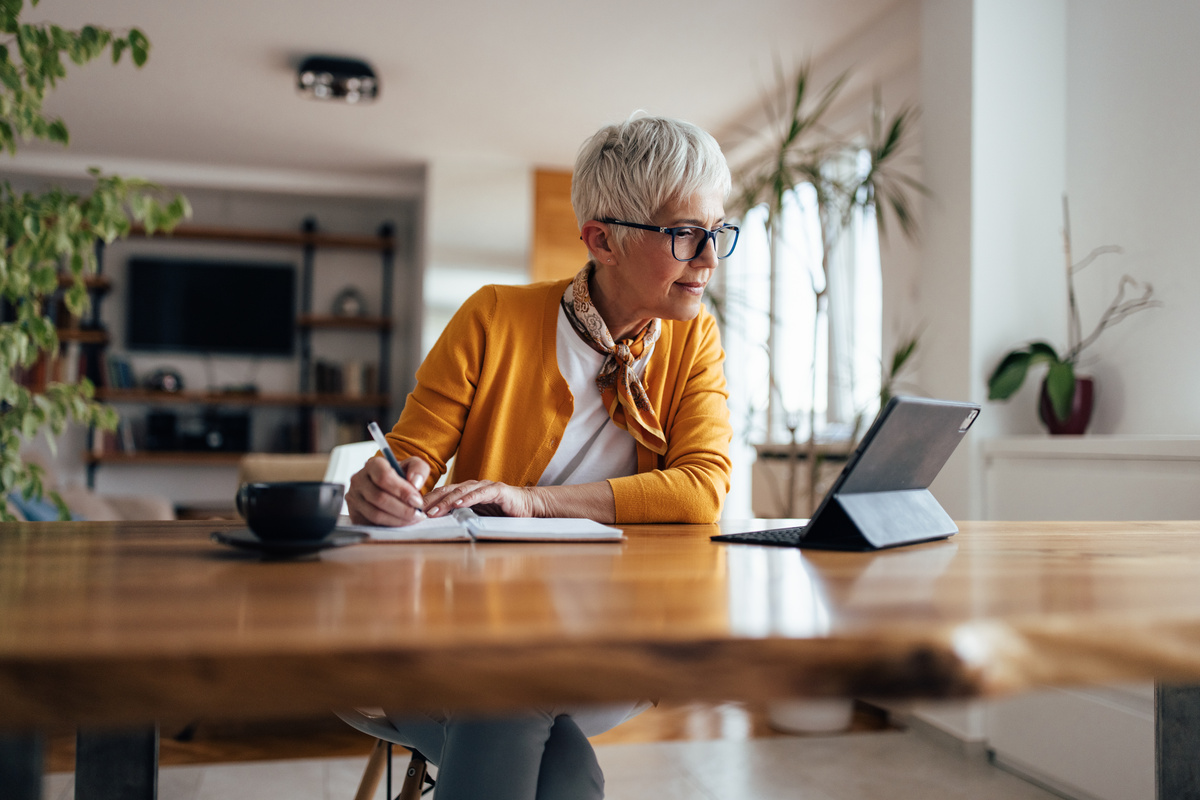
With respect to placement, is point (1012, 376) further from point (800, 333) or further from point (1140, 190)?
point (800, 333)

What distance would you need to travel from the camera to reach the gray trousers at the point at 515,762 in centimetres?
90

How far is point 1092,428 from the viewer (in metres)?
2.85

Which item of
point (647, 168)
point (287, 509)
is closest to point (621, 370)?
point (647, 168)

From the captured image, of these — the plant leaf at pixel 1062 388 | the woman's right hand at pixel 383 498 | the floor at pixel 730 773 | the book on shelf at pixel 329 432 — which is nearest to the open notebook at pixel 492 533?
the woman's right hand at pixel 383 498

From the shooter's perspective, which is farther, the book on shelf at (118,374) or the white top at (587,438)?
the book on shelf at (118,374)

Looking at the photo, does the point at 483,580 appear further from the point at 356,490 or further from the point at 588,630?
the point at 356,490

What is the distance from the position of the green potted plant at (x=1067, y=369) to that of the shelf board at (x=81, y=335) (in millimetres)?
5919

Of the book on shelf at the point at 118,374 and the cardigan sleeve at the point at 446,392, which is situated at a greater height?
the book on shelf at the point at 118,374

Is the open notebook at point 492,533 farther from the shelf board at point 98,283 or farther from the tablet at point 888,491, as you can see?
the shelf board at point 98,283

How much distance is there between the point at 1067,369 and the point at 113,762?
2608 mm

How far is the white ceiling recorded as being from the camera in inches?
151

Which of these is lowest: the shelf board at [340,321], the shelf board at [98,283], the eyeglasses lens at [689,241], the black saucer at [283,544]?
the black saucer at [283,544]

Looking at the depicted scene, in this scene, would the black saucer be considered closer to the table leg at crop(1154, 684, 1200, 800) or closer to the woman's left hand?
the woman's left hand

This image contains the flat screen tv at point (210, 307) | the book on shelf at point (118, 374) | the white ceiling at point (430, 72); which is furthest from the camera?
the flat screen tv at point (210, 307)
